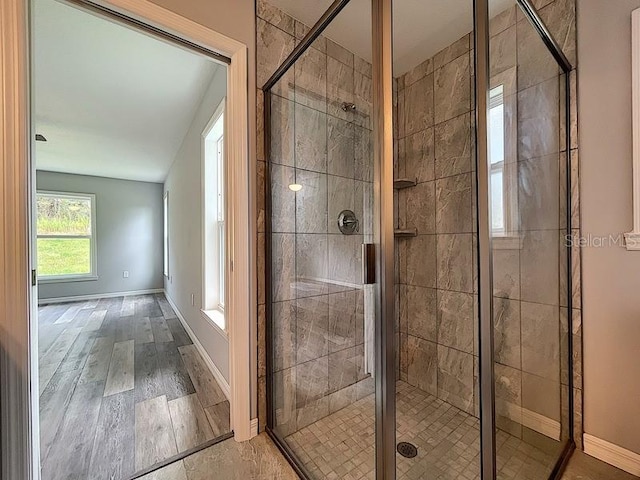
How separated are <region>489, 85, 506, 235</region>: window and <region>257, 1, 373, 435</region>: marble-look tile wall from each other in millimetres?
660

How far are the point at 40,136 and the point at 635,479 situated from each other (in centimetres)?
574

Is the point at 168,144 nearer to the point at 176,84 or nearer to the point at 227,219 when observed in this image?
the point at 176,84

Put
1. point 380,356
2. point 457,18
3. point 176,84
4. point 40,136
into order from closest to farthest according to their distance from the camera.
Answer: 1. point 380,356
2. point 457,18
3. point 176,84
4. point 40,136

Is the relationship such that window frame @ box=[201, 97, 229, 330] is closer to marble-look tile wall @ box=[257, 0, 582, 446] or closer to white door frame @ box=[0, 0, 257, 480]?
marble-look tile wall @ box=[257, 0, 582, 446]

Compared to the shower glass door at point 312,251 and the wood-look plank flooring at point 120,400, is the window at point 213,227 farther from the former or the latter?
the shower glass door at point 312,251

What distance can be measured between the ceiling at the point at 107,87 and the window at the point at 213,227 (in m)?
0.57

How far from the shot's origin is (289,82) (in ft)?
5.01

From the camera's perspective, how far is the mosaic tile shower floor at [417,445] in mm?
1074

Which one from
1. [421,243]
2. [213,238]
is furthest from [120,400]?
[421,243]

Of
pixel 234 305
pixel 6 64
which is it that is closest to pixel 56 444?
pixel 234 305

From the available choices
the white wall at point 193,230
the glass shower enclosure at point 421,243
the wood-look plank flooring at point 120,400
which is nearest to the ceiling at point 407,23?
the glass shower enclosure at point 421,243

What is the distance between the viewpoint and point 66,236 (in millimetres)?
5145

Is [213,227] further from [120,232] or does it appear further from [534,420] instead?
[120,232]

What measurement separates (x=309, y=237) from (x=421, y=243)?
0.77 m
